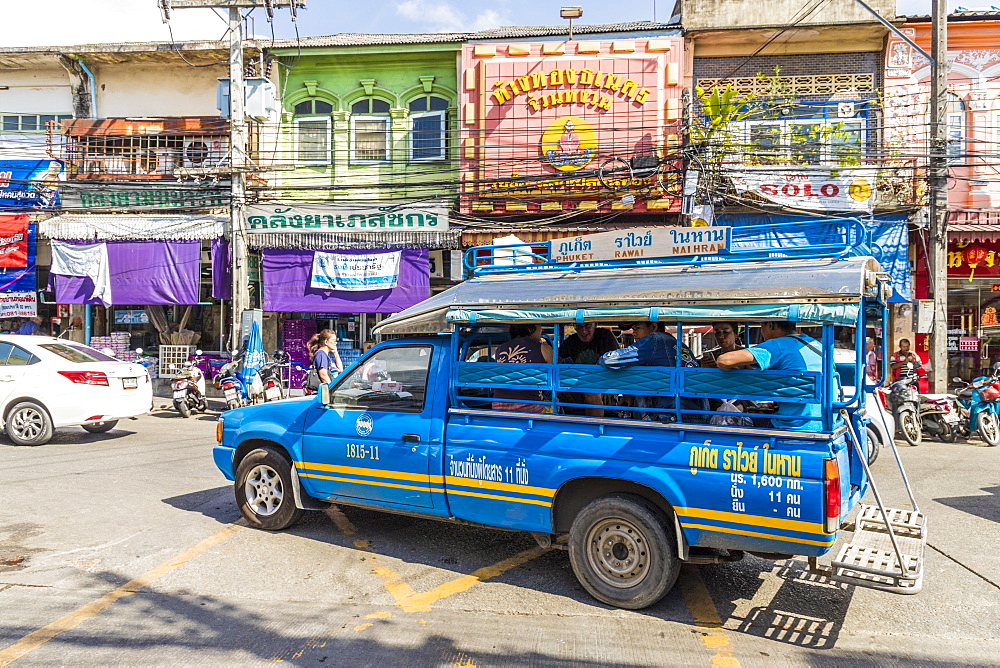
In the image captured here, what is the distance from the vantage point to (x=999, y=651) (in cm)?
394

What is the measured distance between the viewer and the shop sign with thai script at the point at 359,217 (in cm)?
1588

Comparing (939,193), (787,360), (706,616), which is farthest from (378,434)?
(939,193)

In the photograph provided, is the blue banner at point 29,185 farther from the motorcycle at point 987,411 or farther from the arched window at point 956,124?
the arched window at point 956,124

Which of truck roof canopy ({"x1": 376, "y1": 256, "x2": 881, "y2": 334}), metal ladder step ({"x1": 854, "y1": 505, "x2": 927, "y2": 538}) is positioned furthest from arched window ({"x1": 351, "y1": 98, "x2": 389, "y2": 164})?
metal ladder step ({"x1": 854, "y1": 505, "x2": 927, "y2": 538})

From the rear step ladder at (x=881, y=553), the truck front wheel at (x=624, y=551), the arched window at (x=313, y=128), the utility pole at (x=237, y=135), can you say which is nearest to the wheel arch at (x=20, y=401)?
the utility pole at (x=237, y=135)

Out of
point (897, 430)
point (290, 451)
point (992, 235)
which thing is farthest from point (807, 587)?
point (992, 235)

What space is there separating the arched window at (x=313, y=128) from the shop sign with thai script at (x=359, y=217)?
4.73ft

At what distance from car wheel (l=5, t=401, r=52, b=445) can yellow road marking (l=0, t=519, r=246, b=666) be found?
5.53 meters

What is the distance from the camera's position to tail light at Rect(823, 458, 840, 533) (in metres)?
3.89

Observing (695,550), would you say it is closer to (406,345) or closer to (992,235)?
(406,345)

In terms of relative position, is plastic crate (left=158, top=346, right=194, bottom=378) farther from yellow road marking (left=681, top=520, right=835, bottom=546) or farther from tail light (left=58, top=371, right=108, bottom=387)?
yellow road marking (left=681, top=520, right=835, bottom=546)

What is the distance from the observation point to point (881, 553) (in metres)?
4.21

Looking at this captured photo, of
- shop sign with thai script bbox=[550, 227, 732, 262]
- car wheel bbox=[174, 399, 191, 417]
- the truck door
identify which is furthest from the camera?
car wheel bbox=[174, 399, 191, 417]

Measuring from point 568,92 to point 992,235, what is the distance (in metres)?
9.67
